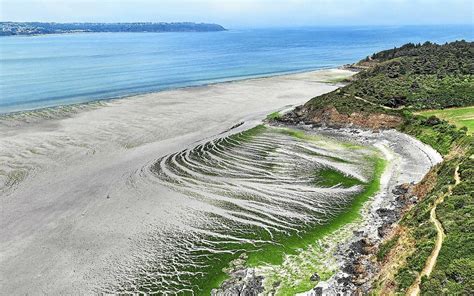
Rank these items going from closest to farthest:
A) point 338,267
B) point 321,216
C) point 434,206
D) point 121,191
A: point 338,267 < point 434,206 < point 321,216 < point 121,191

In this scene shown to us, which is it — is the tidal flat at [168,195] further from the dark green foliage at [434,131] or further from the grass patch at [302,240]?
the dark green foliage at [434,131]

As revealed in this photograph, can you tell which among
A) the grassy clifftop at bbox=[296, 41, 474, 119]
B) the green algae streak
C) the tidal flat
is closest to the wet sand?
the tidal flat

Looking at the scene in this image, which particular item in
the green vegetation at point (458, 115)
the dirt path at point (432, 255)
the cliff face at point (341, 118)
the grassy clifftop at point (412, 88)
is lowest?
the dirt path at point (432, 255)

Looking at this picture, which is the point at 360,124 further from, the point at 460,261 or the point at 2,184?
the point at 2,184

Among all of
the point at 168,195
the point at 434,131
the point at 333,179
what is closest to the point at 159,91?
the point at 168,195

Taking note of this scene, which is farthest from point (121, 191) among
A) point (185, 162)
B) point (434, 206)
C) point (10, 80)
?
point (10, 80)

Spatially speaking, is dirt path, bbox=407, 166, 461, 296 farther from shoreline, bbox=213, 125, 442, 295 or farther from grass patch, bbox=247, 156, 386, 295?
grass patch, bbox=247, 156, 386, 295

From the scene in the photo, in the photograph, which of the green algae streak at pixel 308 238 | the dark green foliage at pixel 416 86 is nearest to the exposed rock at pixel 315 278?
the green algae streak at pixel 308 238
